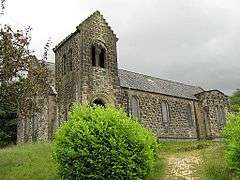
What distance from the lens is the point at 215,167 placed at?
769 inches

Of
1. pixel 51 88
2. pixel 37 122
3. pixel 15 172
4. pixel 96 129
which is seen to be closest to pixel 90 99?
pixel 51 88

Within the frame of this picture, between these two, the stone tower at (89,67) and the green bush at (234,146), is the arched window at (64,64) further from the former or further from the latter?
the green bush at (234,146)

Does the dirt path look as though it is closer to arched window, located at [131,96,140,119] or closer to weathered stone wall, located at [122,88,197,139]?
weathered stone wall, located at [122,88,197,139]

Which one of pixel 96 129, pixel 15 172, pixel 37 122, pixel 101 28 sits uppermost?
pixel 101 28

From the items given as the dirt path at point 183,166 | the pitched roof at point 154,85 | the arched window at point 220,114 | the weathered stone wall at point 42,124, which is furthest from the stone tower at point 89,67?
the arched window at point 220,114

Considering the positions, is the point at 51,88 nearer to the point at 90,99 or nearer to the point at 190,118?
the point at 90,99

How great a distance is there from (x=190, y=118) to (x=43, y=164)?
24.2m

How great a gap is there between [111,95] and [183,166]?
1156 cm

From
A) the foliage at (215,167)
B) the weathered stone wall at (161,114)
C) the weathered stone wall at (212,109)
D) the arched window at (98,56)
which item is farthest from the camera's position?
the weathered stone wall at (212,109)

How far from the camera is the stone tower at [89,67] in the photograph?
29.8 meters

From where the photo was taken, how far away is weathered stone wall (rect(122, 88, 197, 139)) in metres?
36.8

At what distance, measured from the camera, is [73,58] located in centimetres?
3133

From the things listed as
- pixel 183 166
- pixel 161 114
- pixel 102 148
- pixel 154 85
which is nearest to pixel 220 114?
pixel 154 85

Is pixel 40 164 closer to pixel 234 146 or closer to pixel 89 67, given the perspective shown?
pixel 234 146
